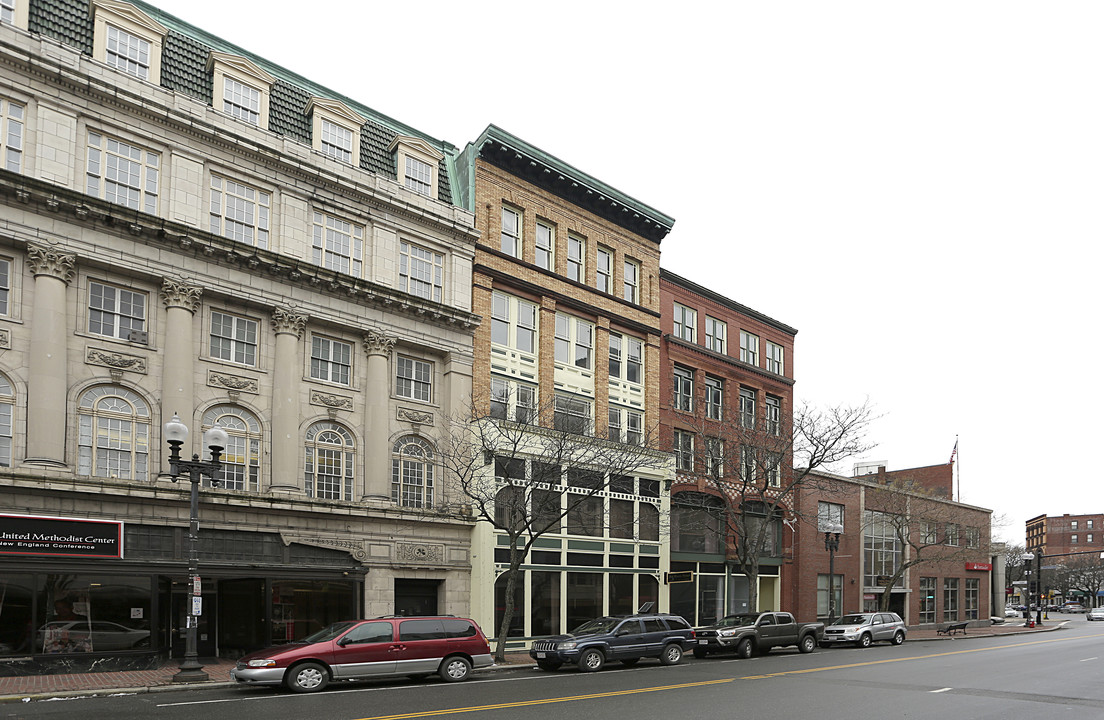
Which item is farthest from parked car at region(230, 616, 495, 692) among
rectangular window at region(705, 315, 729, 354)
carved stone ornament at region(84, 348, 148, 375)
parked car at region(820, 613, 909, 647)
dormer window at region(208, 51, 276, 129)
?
rectangular window at region(705, 315, 729, 354)

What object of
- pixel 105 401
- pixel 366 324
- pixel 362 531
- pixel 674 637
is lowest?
pixel 674 637

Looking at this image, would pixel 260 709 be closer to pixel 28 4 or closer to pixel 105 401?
pixel 105 401

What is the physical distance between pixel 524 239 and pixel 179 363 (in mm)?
14665

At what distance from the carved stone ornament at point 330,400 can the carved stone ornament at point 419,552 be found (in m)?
4.80

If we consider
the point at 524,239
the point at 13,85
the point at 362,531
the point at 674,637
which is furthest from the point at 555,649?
the point at 13,85

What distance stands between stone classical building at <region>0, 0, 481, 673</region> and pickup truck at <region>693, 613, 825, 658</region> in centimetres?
834

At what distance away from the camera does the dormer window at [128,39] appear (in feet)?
81.3

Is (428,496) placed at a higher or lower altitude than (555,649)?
higher

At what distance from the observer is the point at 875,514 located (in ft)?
175

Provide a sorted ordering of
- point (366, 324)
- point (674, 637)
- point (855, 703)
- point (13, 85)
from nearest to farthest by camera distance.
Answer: point (855, 703) → point (13, 85) → point (674, 637) → point (366, 324)

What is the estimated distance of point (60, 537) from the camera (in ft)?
72.0

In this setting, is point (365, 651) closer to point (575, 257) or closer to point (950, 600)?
point (575, 257)

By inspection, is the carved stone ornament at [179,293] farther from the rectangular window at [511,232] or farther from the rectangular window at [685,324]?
the rectangular window at [685,324]

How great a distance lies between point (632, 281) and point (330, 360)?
1611cm
